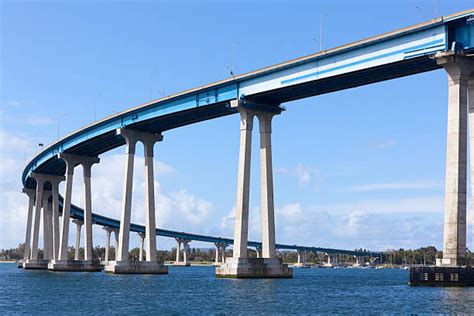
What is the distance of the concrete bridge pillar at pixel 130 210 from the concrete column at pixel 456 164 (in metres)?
52.6

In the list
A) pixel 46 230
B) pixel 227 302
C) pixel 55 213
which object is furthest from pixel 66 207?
pixel 227 302

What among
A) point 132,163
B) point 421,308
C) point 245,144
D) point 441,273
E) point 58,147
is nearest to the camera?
point 421,308

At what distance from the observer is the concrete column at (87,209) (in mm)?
126062

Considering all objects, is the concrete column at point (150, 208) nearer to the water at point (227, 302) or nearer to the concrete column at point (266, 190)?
the concrete column at point (266, 190)

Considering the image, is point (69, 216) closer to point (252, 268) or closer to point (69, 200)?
point (69, 200)

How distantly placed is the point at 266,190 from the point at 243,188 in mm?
3255

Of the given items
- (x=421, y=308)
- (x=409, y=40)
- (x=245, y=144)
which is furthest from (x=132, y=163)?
(x=421, y=308)

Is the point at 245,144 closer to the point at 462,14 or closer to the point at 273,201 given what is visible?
the point at 273,201

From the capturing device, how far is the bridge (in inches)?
2398

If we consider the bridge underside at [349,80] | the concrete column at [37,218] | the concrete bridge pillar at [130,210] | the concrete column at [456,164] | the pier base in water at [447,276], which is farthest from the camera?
the concrete column at [37,218]

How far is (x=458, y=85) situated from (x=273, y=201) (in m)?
30.3

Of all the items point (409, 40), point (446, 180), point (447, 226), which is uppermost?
point (409, 40)

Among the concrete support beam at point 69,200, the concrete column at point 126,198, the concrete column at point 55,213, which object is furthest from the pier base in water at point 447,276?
the concrete column at point 55,213

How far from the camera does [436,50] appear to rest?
63.1 m
